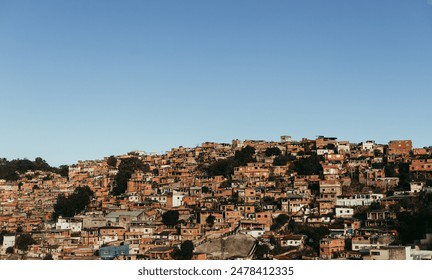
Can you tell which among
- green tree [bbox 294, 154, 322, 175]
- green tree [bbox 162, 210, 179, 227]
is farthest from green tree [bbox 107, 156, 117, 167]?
green tree [bbox 162, 210, 179, 227]

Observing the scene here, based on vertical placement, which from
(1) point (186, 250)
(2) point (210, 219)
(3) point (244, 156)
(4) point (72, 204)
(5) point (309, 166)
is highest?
(3) point (244, 156)

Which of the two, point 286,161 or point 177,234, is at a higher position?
point 286,161

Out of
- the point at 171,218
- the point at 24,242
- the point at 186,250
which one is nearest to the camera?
the point at 186,250

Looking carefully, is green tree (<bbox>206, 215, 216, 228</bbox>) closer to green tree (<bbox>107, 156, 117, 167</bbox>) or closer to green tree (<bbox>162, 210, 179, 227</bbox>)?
green tree (<bbox>162, 210, 179, 227</bbox>)

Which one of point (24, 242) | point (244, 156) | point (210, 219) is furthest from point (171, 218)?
point (244, 156)

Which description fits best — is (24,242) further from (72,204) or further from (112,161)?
(112,161)

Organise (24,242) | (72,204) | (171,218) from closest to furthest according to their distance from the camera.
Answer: (24,242) → (171,218) → (72,204)

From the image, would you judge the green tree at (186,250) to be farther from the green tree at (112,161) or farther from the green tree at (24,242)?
the green tree at (112,161)
